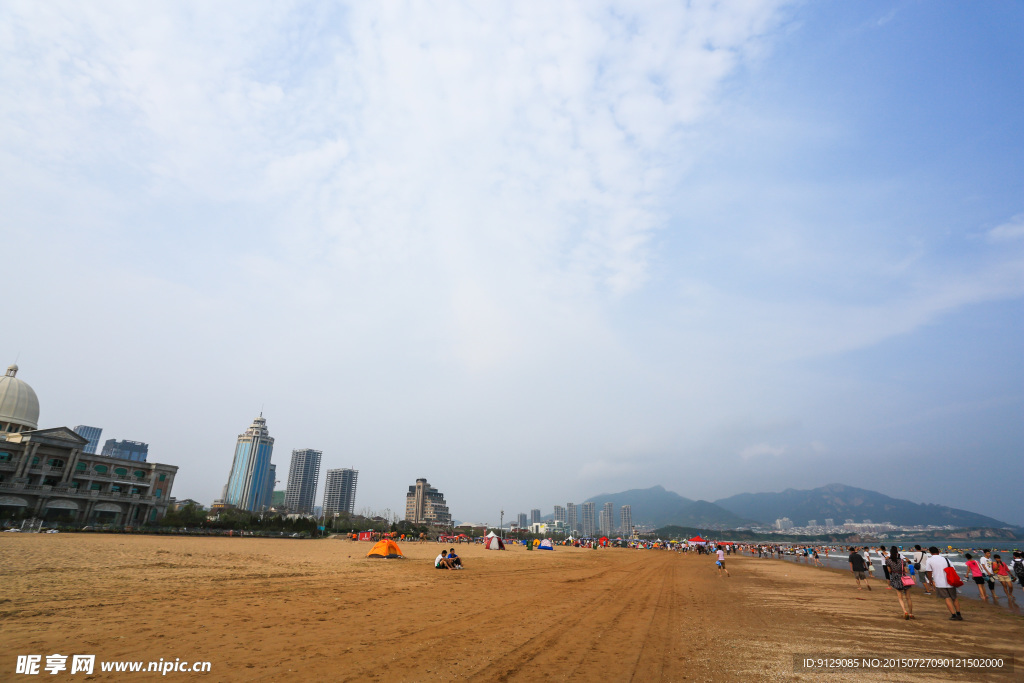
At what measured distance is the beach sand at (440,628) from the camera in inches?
263

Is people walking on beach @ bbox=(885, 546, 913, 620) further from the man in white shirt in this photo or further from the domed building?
the domed building

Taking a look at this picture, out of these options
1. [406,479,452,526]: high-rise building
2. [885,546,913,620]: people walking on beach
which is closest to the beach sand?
[885,546,913,620]: people walking on beach

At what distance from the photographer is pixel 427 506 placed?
7338 inches

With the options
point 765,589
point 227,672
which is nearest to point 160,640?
point 227,672

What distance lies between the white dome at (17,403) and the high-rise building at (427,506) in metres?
135

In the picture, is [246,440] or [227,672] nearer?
[227,672]

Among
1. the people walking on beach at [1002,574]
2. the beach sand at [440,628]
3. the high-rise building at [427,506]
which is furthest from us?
the high-rise building at [427,506]

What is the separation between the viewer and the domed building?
166 ft

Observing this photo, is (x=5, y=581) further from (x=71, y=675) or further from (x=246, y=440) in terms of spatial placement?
(x=246, y=440)

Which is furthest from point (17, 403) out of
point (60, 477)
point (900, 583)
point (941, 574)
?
point (941, 574)

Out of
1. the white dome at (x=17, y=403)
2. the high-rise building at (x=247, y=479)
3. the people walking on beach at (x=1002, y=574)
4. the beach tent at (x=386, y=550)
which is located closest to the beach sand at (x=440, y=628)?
the people walking on beach at (x=1002, y=574)

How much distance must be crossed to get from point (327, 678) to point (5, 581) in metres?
12.6

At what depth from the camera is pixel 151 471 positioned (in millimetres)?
63906

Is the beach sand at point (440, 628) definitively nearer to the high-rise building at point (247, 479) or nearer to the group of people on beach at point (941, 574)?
the group of people on beach at point (941, 574)
